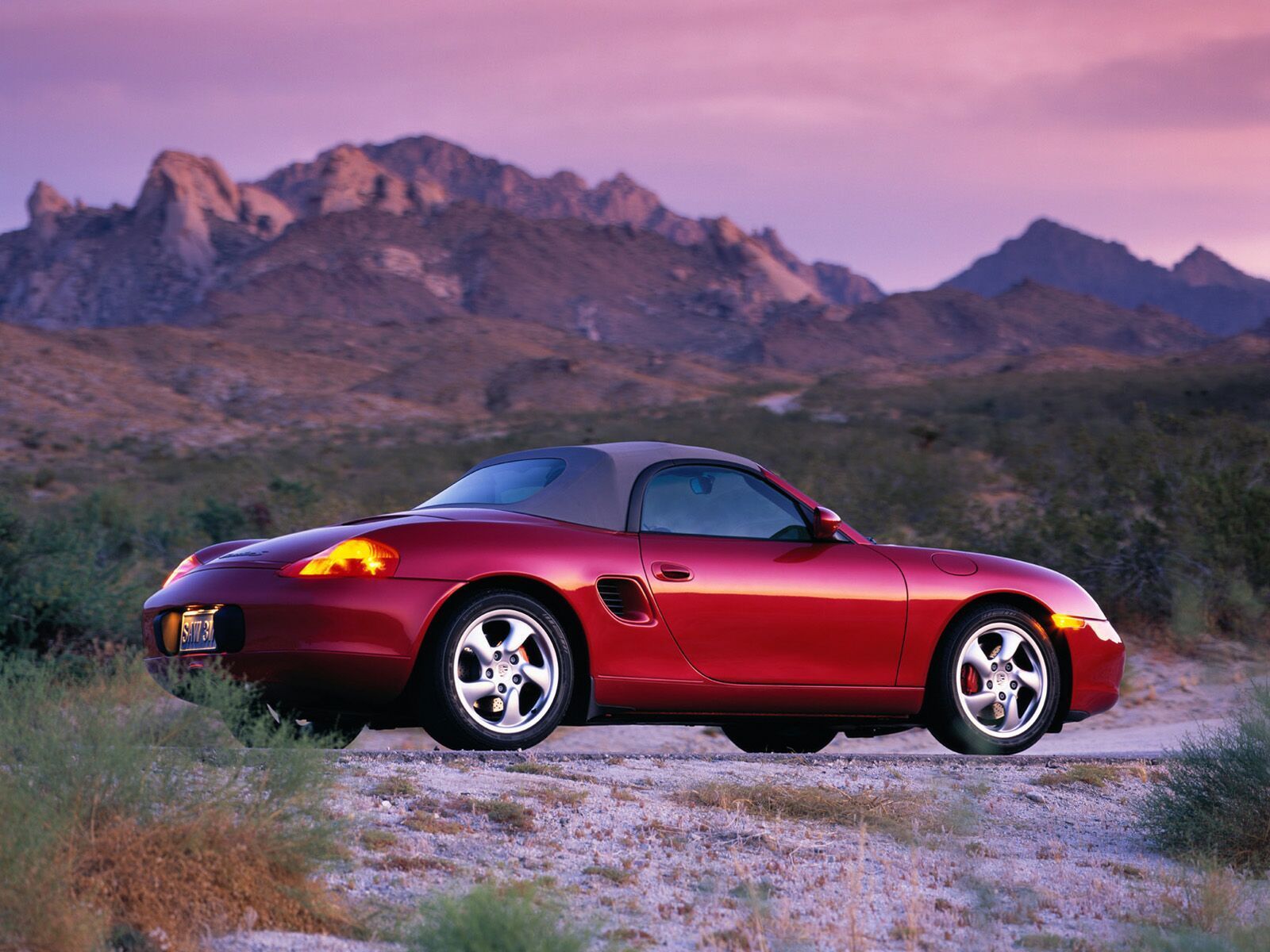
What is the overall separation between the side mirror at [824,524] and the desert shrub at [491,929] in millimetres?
3490

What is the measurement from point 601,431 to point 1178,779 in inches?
2287

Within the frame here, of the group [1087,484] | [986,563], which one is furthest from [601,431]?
[986,563]

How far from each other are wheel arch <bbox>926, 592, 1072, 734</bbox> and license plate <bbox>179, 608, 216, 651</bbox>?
11.8 ft

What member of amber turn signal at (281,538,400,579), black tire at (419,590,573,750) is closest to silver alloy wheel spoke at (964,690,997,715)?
black tire at (419,590,573,750)

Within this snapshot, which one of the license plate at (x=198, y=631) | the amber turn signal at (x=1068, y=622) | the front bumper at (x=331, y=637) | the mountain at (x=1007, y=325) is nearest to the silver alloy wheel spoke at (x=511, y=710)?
the front bumper at (x=331, y=637)

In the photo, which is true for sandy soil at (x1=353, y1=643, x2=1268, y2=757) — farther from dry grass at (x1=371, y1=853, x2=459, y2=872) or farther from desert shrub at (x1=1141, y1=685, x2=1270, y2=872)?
dry grass at (x1=371, y1=853, x2=459, y2=872)

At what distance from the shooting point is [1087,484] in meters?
19.3

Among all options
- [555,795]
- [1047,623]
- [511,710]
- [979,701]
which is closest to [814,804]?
[555,795]

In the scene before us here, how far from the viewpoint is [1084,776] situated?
6.98m

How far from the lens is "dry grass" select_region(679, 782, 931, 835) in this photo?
18.6 feet

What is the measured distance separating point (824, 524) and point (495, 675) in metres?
1.79

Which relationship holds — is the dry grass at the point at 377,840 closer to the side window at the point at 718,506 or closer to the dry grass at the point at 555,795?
the dry grass at the point at 555,795

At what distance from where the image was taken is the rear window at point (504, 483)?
6.99 m

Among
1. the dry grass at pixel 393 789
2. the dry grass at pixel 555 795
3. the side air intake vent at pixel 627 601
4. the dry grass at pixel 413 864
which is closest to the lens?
the dry grass at pixel 413 864
